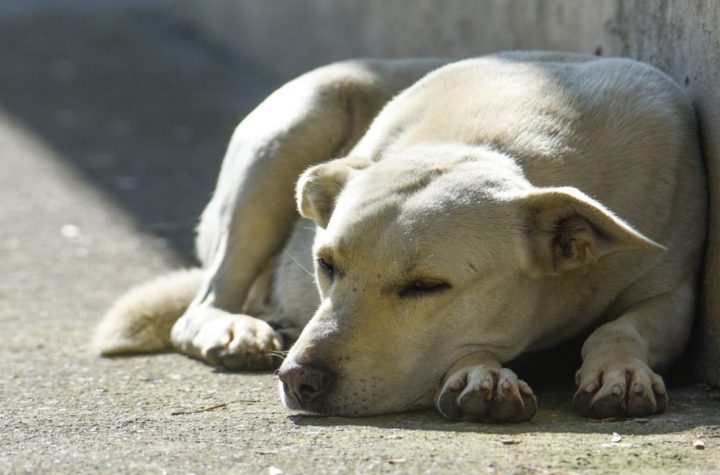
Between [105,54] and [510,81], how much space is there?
8592mm

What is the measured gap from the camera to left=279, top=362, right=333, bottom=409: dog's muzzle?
3.80m

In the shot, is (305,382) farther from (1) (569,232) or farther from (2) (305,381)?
(1) (569,232)

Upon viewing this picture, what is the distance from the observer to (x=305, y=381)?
381cm

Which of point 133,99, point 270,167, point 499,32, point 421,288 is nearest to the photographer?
point 421,288

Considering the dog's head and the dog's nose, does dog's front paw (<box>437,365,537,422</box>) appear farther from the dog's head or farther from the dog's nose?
the dog's nose

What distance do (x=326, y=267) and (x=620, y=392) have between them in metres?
0.96

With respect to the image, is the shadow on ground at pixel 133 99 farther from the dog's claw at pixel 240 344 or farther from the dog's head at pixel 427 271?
the dog's head at pixel 427 271

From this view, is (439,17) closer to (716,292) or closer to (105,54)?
(716,292)

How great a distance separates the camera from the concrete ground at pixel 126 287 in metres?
3.38

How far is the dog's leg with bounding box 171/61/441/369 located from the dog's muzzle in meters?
1.36

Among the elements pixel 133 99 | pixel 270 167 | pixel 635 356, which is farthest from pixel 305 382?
pixel 133 99

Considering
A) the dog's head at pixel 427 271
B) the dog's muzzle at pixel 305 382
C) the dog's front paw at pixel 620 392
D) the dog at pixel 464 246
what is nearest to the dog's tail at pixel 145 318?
the dog at pixel 464 246

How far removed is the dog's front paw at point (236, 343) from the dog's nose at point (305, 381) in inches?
34.2

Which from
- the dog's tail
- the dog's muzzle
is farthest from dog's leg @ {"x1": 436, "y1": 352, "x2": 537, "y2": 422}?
the dog's tail
